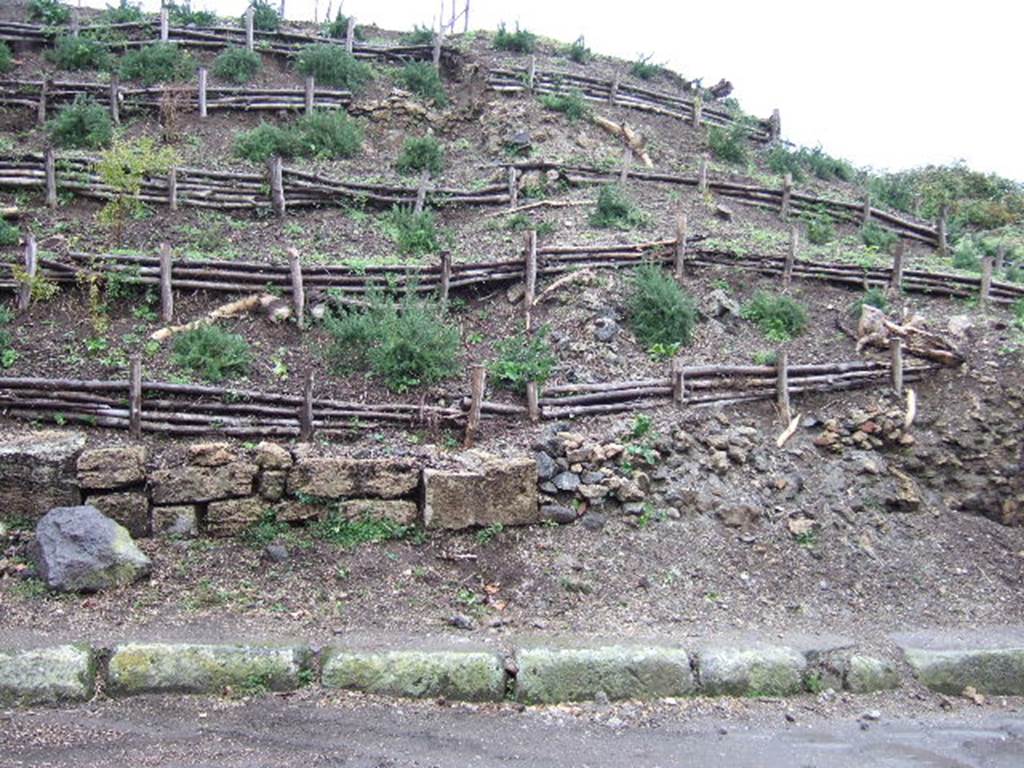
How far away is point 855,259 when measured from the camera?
1180cm

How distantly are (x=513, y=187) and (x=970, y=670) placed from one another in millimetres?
8465

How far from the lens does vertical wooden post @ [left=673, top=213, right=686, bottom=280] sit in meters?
10.5

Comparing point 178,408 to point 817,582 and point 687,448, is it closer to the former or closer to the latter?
point 687,448

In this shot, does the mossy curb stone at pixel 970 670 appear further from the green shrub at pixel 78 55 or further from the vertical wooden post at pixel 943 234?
the green shrub at pixel 78 55

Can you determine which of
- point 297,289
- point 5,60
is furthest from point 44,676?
point 5,60

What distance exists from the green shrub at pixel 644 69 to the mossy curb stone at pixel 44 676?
1632 cm

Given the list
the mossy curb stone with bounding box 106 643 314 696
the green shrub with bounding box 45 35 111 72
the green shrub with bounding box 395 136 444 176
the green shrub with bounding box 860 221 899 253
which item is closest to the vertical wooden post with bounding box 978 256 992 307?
the green shrub with bounding box 860 221 899 253

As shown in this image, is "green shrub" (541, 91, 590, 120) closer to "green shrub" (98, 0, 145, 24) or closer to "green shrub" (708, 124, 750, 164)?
"green shrub" (708, 124, 750, 164)

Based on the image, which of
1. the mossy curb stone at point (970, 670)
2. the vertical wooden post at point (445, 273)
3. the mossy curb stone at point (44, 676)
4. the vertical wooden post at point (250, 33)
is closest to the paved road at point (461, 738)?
the mossy curb stone at point (44, 676)

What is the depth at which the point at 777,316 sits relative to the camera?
393 inches

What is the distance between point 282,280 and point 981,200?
51.1 feet

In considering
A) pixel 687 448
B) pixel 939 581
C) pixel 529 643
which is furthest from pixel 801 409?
pixel 529 643

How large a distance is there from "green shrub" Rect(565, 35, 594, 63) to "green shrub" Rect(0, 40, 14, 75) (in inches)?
399

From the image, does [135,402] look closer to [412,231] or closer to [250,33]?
[412,231]
